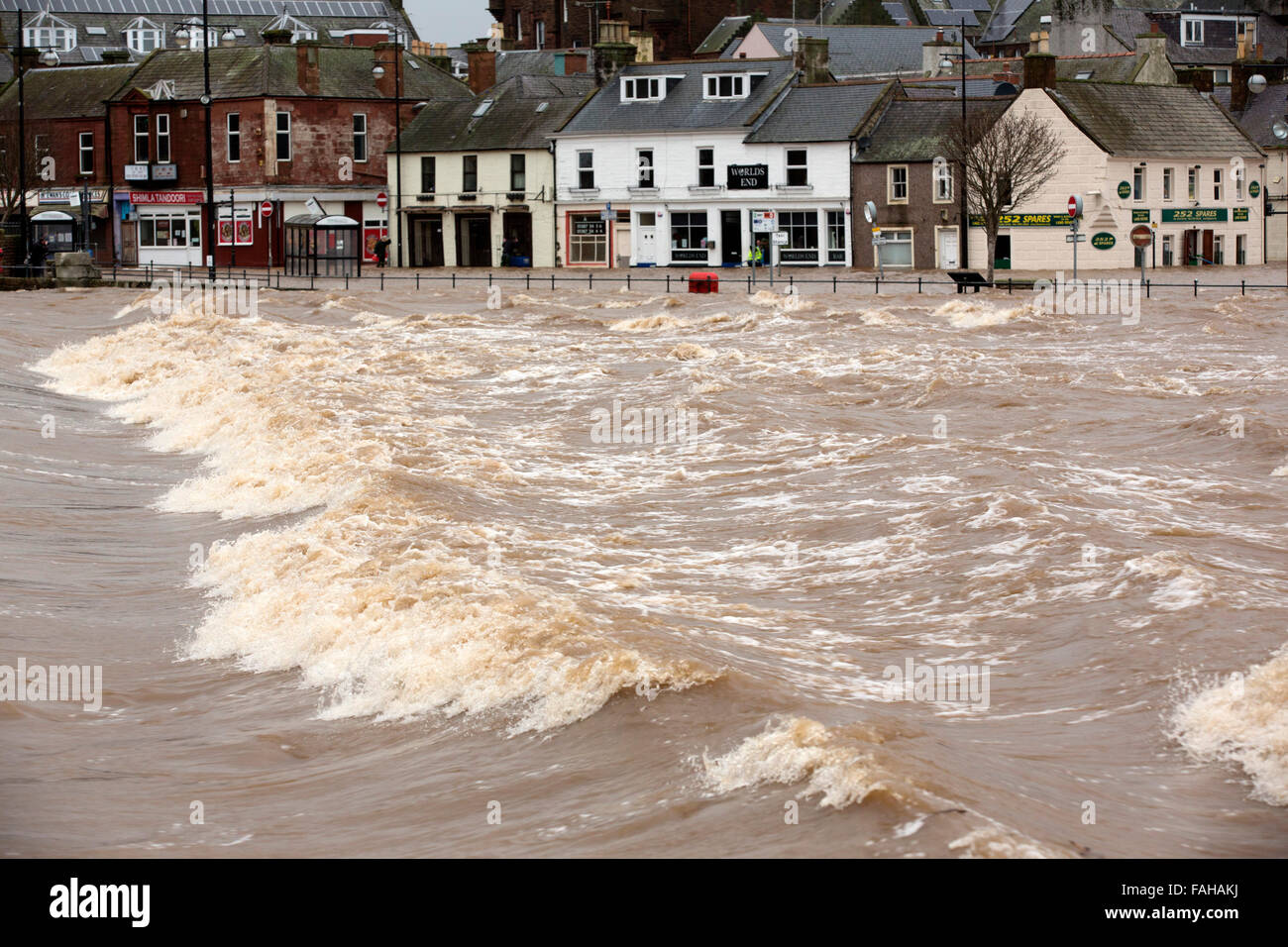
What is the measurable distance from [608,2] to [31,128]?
37856mm

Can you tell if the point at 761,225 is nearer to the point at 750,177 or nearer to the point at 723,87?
the point at 750,177

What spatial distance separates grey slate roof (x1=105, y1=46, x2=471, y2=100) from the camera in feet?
238

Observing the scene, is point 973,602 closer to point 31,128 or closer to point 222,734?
point 222,734

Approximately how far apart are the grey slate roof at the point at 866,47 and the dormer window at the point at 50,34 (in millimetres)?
40536

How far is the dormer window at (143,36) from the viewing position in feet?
325

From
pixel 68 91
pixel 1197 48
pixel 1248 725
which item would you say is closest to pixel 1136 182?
pixel 1197 48

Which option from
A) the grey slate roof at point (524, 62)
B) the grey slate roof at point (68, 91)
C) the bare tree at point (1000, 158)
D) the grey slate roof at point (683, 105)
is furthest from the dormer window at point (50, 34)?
the bare tree at point (1000, 158)

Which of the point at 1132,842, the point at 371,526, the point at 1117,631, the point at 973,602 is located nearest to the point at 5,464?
the point at 371,526

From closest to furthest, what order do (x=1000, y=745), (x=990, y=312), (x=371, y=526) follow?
1. (x=1000, y=745)
2. (x=371, y=526)
3. (x=990, y=312)

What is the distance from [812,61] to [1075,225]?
65.3ft

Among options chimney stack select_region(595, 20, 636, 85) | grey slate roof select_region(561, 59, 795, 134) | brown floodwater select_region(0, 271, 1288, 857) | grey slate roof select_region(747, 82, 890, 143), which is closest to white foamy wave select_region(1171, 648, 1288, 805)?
brown floodwater select_region(0, 271, 1288, 857)

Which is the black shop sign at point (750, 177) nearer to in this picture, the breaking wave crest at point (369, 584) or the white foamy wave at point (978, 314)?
the white foamy wave at point (978, 314)

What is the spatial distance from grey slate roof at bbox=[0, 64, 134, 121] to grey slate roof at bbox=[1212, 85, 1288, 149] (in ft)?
168

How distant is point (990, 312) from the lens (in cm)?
4281
